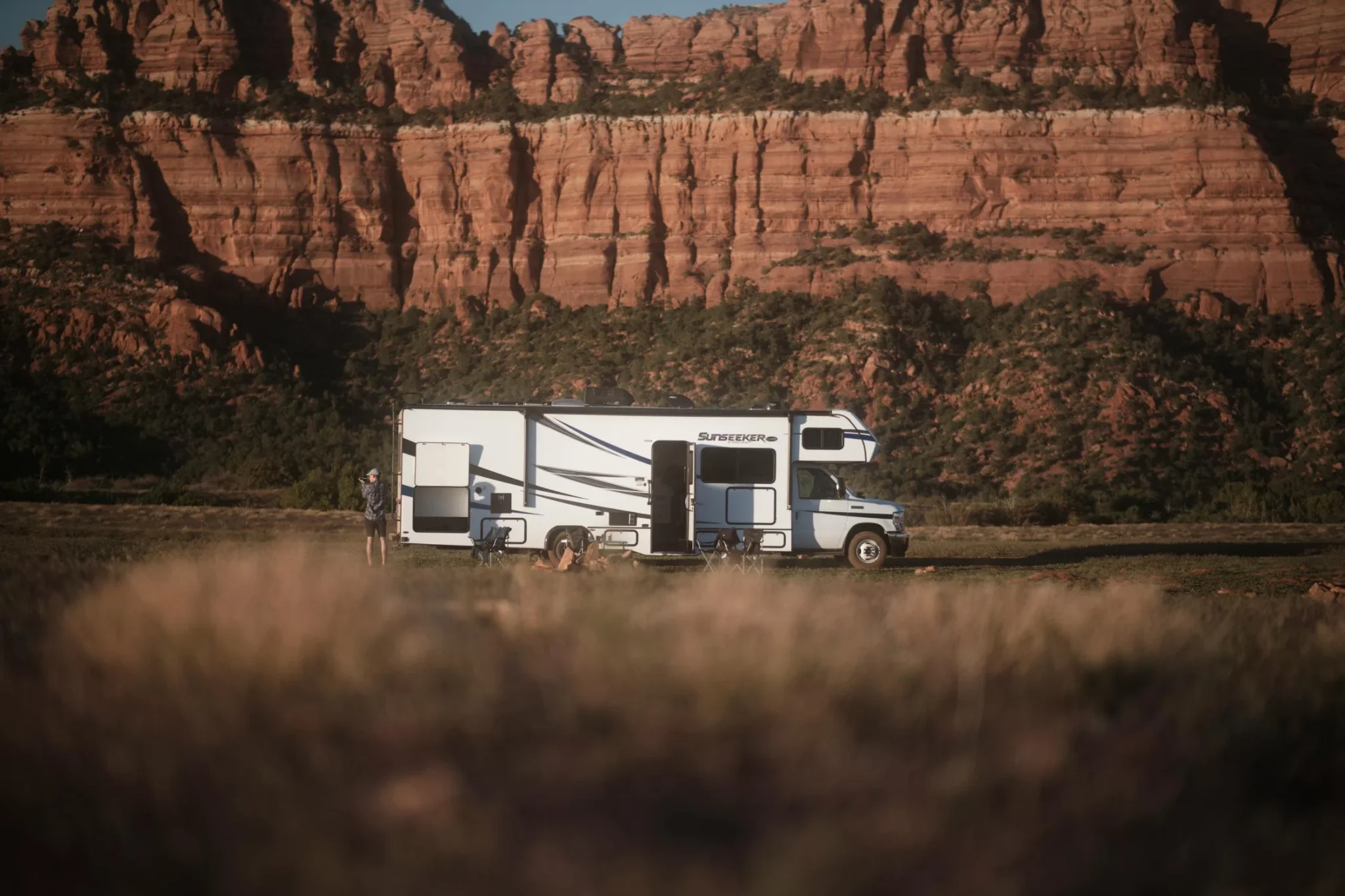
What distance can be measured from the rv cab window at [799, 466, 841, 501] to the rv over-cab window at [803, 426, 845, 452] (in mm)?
864

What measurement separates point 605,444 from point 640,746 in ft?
55.8

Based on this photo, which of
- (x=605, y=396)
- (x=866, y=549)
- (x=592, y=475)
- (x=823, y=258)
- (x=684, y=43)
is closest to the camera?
(x=592, y=475)

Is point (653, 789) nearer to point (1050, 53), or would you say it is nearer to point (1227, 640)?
point (1227, 640)

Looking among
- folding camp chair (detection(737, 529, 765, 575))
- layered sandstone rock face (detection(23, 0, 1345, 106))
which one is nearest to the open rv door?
folding camp chair (detection(737, 529, 765, 575))

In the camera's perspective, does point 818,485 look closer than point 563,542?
No

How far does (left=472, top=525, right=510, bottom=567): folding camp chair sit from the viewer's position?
72.6 ft

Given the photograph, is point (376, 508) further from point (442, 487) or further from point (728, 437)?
point (728, 437)

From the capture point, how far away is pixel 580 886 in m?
4.39

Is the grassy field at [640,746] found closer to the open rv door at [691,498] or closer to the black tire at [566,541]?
the open rv door at [691,498]

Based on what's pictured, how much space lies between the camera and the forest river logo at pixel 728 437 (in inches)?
886

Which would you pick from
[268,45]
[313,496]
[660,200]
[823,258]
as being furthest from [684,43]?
[313,496]

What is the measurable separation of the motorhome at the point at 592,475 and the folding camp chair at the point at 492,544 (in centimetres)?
5

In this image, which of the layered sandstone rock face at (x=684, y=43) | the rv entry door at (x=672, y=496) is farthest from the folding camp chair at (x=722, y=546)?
the layered sandstone rock face at (x=684, y=43)

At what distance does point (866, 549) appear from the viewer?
23891 mm
